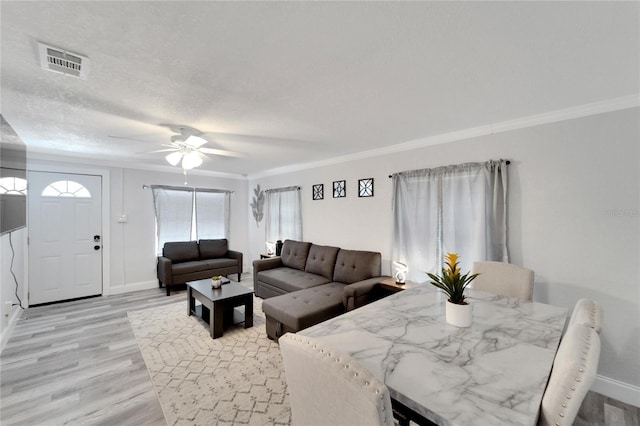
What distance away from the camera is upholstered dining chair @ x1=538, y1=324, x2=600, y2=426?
778 mm

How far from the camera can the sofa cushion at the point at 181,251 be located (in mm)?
5062

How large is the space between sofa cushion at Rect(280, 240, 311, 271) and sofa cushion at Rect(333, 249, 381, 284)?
783 millimetres

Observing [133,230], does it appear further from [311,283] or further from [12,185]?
[311,283]

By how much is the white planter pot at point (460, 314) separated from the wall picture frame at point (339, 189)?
2914 millimetres

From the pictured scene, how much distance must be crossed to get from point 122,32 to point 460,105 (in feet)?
8.11

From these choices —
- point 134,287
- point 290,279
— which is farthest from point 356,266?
point 134,287

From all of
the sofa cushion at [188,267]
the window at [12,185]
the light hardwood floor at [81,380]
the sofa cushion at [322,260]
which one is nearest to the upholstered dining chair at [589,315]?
the light hardwood floor at [81,380]

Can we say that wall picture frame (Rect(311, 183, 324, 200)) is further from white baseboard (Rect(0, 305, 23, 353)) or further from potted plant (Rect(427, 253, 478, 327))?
white baseboard (Rect(0, 305, 23, 353))

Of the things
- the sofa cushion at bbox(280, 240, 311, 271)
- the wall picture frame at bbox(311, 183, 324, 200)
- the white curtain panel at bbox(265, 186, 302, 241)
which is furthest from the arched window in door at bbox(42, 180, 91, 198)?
the wall picture frame at bbox(311, 183, 324, 200)

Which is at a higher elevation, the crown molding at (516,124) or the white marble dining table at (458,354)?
the crown molding at (516,124)

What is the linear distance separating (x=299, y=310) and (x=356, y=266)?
1.25 metres

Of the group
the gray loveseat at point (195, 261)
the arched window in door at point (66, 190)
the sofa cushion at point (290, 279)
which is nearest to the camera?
the sofa cushion at point (290, 279)

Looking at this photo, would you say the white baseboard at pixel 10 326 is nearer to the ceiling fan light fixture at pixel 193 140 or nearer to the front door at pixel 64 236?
the front door at pixel 64 236

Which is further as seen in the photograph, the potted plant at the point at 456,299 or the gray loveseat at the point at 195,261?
the gray loveseat at the point at 195,261
